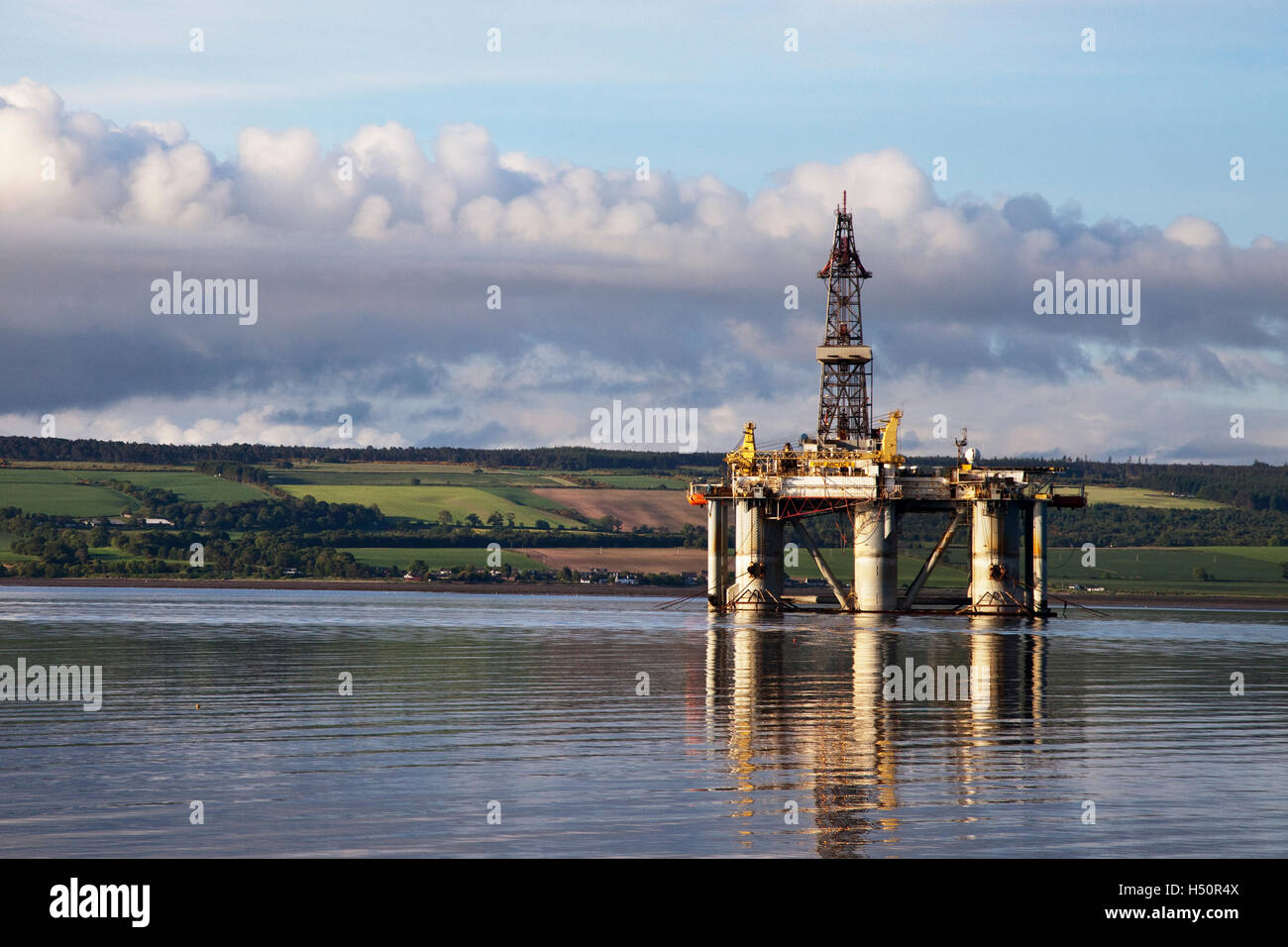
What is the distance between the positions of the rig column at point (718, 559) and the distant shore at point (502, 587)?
191 ft

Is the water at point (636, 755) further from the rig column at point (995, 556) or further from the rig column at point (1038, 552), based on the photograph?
the rig column at point (1038, 552)

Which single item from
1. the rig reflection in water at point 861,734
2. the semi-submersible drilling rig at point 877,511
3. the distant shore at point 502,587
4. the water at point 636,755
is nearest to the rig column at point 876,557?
the semi-submersible drilling rig at point 877,511

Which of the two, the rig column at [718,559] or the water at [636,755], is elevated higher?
the rig column at [718,559]

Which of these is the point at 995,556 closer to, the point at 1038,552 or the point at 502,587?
the point at 1038,552

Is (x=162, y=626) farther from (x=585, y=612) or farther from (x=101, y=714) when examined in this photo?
(x=101, y=714)

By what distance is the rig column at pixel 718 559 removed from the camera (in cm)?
10425

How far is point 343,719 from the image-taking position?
128ft

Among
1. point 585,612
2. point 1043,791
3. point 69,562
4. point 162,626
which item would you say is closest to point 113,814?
point 1043,791

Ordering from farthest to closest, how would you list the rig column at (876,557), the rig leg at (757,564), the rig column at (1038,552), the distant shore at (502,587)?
1. the distant shore at (502,587)
2. the rig leg at (757,564)
3. the rig column at (1038,552)
4. the rig column at (876,557)

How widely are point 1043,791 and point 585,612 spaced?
94.2 meters

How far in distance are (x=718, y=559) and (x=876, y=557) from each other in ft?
41.0

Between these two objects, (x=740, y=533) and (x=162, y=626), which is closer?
(x=162, y=626)

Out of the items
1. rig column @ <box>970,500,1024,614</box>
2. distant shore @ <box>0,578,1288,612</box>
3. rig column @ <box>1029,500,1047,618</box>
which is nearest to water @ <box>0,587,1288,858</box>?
rig column @ <box>970,500,1024,614</box>

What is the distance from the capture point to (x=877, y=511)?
97.4 meters
